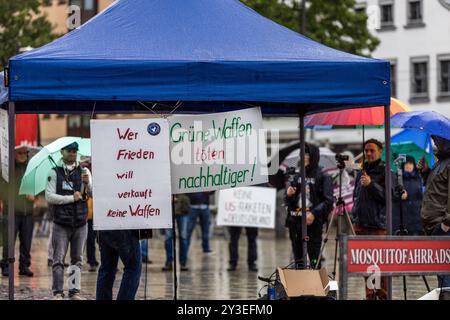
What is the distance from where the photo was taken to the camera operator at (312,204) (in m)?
15.9

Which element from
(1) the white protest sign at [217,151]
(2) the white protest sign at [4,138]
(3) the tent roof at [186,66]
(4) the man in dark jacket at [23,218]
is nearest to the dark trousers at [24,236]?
(4) the man in dark jacket at [23,218]

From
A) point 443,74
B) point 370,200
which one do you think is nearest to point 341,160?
point 370,200

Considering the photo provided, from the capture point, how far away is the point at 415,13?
216ft

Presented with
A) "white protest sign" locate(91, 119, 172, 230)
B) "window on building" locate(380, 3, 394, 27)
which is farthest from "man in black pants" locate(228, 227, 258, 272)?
"window on building" locate(380, 3, 394, 27)

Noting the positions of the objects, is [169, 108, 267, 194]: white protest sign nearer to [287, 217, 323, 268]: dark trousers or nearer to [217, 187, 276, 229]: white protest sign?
[287, 217, 323, 268]: dark trousers

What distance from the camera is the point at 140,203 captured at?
1181 cm

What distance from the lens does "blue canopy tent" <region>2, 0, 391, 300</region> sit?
36.8 ft

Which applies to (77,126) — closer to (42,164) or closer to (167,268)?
(167,268)

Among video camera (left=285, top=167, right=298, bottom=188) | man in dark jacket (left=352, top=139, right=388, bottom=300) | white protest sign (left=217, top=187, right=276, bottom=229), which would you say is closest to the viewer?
man in dark jacket (left=352, top=139, right=388, bottom=300)

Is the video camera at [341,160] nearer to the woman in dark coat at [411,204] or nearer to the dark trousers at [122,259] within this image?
the dark trousers at [122,259]

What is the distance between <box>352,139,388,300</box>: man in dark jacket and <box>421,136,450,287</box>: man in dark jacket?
1.30 metres
